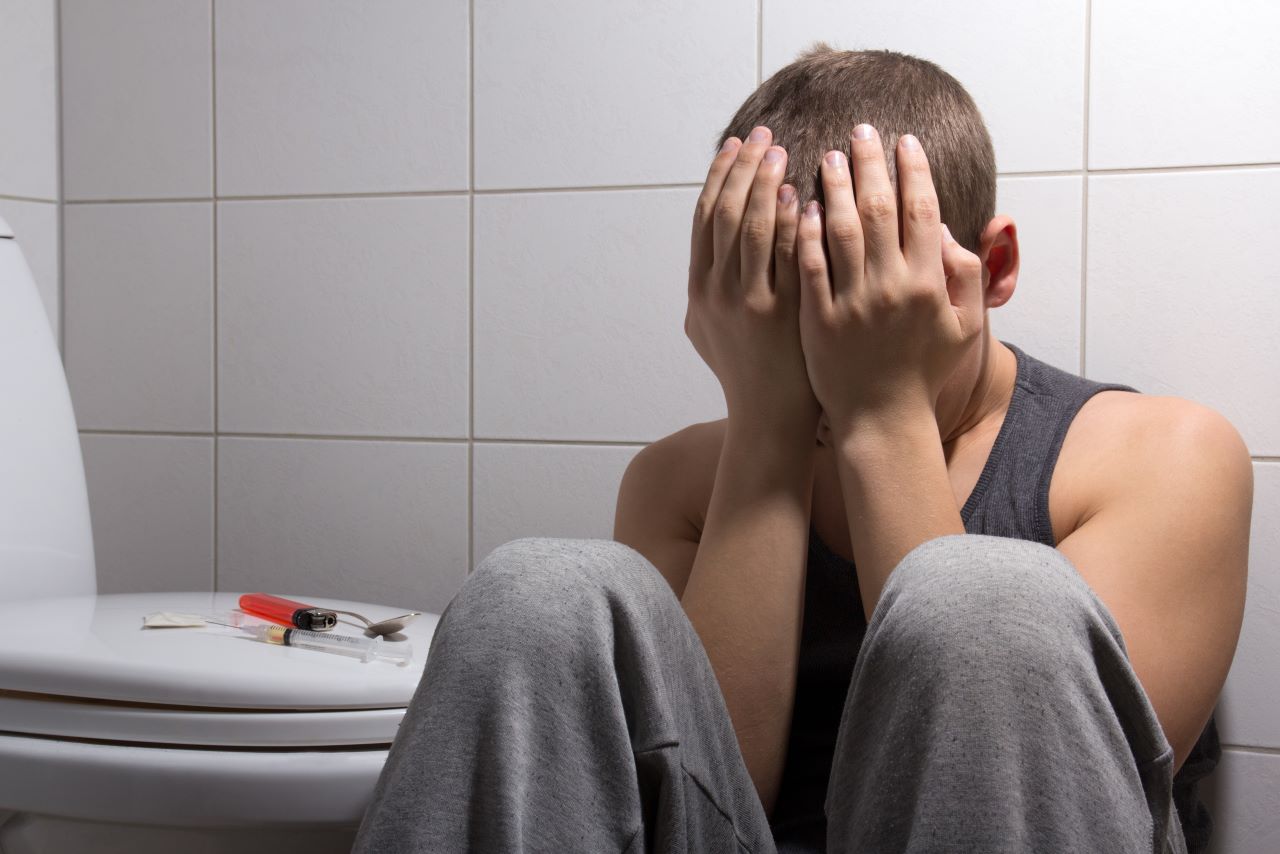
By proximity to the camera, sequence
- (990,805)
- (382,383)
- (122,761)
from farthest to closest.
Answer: (382,383) → (122,761) → (990,805)

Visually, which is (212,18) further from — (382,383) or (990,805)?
(990,805)

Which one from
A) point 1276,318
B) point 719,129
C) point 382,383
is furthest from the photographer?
point 382,383

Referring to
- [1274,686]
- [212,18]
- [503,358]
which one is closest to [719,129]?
[503,358]

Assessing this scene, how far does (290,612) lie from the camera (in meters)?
0.92

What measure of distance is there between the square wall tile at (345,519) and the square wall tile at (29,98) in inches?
15.4

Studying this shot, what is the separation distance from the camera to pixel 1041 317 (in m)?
1.11

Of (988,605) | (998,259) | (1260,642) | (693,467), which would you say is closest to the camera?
(988,605)

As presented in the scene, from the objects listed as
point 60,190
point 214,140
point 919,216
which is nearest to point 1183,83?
point 919,216

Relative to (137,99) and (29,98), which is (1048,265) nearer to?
(137,99)

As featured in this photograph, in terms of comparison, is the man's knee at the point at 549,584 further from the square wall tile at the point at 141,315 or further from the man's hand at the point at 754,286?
the square wall tile at the point at 141,315

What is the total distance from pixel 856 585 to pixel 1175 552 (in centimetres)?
23

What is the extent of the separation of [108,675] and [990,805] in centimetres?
58

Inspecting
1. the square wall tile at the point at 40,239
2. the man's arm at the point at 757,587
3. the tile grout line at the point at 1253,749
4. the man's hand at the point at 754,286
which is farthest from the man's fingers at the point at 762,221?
the square wall tile at the point at 40,239

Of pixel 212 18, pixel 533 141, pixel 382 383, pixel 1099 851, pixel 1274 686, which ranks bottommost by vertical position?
pixel 1274 686
